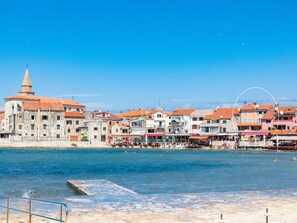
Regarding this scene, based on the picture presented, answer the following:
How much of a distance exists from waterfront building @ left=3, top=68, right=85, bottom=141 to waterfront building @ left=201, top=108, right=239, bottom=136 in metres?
31.8

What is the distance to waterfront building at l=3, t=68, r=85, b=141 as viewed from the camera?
12138 cm

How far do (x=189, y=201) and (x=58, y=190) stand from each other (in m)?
10.7

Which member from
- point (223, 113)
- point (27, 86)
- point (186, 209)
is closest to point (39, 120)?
point (27, 86)

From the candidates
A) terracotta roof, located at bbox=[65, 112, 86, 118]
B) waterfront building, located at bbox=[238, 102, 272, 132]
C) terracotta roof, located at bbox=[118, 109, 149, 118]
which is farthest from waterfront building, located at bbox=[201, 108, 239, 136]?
terracotta roof, located at bbox=[65, 112, 86, 118]

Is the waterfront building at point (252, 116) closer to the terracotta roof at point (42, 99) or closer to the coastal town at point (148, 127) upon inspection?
the coastal town at point (148, 127)

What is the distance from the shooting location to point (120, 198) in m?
21.6

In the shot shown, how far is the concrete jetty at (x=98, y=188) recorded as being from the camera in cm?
2364

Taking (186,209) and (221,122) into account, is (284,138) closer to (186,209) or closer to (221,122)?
(221,122)

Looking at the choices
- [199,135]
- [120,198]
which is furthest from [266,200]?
[199,135]

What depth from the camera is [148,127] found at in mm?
134750

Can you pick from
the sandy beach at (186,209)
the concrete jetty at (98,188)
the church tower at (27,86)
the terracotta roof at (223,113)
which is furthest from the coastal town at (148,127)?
the sandy beach at (186,209)

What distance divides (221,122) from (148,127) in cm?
2407

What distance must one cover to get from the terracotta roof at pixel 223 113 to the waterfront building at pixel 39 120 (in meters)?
33.1

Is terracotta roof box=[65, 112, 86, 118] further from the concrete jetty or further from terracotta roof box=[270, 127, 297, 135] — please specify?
the concrete jetty
